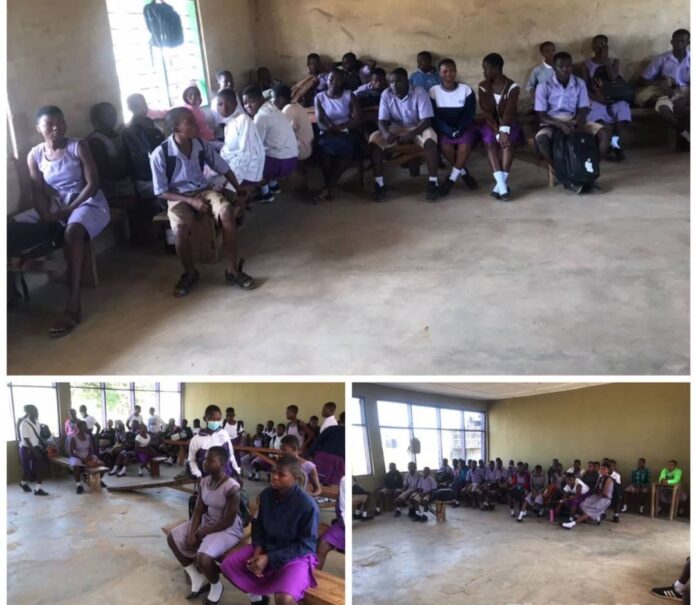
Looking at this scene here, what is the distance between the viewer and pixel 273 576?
249cm

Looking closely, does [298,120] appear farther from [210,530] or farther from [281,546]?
[281,546]

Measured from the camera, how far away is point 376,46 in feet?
24.0

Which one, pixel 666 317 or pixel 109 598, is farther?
pixel 666 317

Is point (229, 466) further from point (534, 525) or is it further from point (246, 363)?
point (534, 525)

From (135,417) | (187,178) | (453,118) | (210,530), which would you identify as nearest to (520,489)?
(210,530)

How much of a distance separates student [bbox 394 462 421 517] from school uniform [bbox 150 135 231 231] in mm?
1929

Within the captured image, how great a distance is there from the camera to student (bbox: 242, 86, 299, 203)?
4898mm

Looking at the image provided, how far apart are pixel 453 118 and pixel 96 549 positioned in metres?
3.79

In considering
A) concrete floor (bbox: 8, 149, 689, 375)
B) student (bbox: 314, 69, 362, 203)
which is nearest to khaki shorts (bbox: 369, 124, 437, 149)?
student (bbox: 314, 69, 362, 203)

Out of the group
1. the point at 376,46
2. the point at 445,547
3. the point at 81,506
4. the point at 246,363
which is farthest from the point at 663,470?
the point at 376,46

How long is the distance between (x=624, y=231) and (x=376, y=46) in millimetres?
3847

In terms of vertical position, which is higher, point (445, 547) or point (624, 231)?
point (624, 231)

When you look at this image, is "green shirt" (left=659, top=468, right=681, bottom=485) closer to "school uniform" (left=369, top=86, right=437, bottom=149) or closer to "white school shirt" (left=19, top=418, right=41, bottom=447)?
Answer: "white school shirt" (left=19, top=418, right=41, bottom=447)

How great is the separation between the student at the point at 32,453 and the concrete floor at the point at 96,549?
0.14 ft
